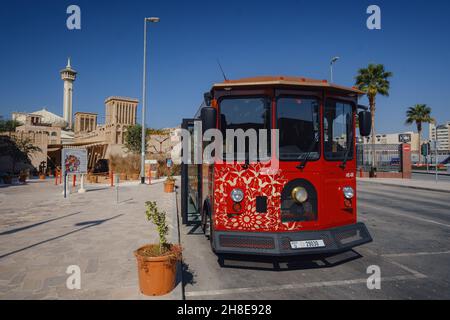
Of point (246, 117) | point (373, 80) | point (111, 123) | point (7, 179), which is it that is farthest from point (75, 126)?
point (246, 117)

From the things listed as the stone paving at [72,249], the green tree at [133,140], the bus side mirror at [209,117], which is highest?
the green tree at [133,140]

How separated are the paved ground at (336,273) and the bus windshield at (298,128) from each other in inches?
81.4

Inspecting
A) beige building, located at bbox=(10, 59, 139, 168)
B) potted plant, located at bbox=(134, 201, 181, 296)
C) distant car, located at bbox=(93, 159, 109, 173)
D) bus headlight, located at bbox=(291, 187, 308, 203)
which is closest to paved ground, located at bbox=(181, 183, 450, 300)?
potted plant, located at bbox=(134, 201, 181, 296)

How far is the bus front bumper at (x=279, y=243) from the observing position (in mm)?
4699

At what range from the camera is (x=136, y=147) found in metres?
57.3

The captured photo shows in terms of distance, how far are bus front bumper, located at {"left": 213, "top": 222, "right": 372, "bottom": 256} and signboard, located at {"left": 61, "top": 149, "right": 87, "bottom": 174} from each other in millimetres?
12975

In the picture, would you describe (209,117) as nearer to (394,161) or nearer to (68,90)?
(394,161)

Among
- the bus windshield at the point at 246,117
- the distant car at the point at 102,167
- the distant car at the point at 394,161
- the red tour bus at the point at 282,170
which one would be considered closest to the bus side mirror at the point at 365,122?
the red tour bus at the point at 282,170

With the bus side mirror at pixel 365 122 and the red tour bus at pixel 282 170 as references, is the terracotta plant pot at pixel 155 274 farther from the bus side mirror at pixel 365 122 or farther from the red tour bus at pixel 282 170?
the bus side mirror at pixel 365 122

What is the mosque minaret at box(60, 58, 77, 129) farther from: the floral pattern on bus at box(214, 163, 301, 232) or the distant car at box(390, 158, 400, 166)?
the floral pattern on bus at box(214, 163, 301, 232)
